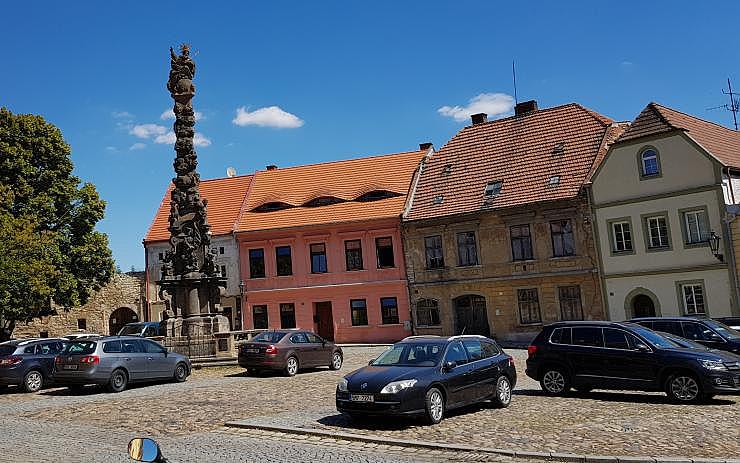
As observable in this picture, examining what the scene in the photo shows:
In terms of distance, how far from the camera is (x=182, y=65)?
28734 millimetres

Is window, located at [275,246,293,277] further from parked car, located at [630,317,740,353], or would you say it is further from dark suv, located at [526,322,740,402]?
dark suv, located at [526,322,740,402]

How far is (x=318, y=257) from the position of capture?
42.1 meters

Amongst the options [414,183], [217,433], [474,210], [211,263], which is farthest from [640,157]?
[217,433]

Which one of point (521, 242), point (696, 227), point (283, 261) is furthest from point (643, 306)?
point (283, 261)

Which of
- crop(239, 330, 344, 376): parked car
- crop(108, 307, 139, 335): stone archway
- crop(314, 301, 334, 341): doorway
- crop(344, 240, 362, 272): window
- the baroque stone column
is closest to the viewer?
crop(239, 330, 344, 376): parked car

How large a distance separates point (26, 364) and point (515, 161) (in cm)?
2668

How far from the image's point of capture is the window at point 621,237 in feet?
107

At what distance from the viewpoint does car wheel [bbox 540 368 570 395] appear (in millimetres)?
16250

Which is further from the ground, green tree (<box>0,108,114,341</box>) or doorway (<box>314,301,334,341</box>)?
green tree (<box>0,108,114,341</box>)

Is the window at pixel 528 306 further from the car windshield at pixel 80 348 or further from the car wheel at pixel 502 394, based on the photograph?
the car windshield at pixel 80 348

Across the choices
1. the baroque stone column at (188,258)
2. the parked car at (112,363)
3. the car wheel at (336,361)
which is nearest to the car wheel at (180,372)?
the parked car at (112,363)

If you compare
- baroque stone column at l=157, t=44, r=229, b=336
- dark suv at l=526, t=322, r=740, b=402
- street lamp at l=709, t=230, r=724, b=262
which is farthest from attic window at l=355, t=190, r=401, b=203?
dark suv at l=526, t=322, r=740, b=402

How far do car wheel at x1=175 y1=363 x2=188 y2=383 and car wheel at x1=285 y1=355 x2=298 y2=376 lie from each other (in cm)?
311

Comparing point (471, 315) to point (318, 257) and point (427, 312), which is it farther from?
point (318, 257)
